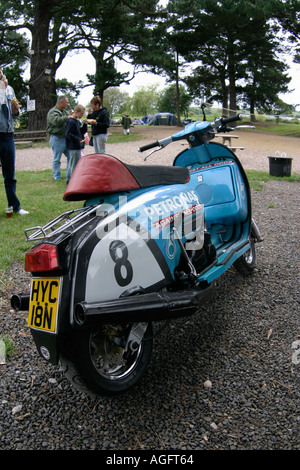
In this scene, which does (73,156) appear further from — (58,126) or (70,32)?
(70,32)

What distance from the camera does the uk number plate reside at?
1.90 m

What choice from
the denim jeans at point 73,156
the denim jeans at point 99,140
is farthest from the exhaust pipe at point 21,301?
the denim jeans at point 99,140

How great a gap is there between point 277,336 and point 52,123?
6.99 meters

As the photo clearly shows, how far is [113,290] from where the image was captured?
6.54 feet

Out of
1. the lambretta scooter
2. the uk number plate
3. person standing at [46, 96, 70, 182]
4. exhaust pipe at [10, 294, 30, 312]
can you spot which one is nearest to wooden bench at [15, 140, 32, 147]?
person standing at [46, 96, 70, 182]

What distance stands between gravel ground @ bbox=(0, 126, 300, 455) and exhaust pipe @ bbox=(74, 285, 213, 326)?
1.61 feet

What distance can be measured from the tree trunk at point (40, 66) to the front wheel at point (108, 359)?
2073 cm

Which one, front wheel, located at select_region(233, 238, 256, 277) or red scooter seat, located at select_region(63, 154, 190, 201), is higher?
red scooter seat, located at select_region(63, 154, 190, 201)

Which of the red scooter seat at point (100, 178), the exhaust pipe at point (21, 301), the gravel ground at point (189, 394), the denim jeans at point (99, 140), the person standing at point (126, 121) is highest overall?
the person standing at point (126, 121)

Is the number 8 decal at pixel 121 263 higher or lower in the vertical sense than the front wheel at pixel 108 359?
higher

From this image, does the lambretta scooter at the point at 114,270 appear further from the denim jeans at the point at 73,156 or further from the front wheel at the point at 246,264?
the denim jeans at the point at 73,156

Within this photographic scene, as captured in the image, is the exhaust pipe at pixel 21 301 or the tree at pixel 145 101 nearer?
the exhaust pipe at pixel 21 301

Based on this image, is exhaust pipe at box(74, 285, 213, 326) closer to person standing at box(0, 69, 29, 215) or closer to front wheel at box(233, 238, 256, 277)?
front wheel at box(233, 238, 256, 277)

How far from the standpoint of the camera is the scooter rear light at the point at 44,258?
1.91 m
